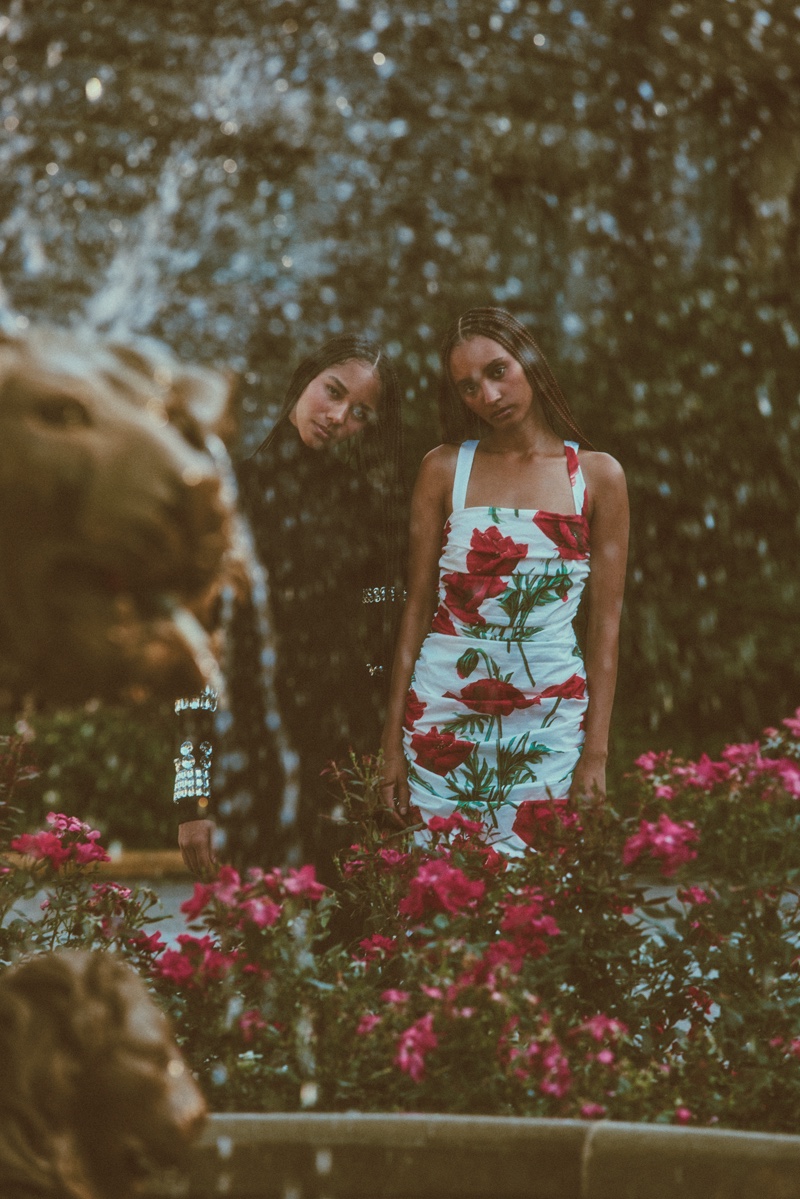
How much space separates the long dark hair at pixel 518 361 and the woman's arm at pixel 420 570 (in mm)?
109

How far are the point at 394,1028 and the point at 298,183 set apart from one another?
1065 centimetres

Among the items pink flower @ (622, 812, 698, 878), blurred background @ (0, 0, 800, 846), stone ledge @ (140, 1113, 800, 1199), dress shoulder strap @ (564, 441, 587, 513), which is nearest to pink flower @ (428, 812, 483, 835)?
pink flower @ (622, 812, 698, 878)

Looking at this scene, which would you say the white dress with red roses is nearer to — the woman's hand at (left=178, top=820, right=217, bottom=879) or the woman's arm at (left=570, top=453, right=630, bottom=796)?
the woman's arm at (left=570, top=453, right=630, bottom=796)

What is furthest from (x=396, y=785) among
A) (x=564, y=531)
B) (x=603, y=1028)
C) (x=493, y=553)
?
(x=603, y=1028)

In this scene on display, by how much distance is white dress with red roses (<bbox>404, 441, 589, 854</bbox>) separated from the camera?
312 centimetres

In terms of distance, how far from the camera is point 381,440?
11.0 feet

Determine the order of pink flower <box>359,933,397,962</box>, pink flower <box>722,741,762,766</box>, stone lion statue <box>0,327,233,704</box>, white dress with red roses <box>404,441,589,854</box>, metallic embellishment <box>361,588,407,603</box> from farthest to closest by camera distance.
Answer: metallic embellishment <box>361,588,407,603</box>
white dress with red roses <box>404,441,589,854</box>
pink flower <box>722,741,762,766</box>
pink flower <box>359,933,397,962</box>
stone lion statue <box>0,327,233,704</box>

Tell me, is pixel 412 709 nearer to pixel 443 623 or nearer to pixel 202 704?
pixel 443 623

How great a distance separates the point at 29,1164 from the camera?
142 cm

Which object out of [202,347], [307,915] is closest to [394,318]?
[202,347]

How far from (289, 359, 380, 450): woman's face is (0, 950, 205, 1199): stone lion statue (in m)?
1.90

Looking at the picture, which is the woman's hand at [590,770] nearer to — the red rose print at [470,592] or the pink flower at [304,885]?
the red rose print at [470,592]

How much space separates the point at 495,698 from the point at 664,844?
620mm

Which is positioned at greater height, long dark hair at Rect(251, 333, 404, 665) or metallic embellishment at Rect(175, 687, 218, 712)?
long dark hair at Rect(251, 333, 404, 665)
